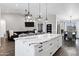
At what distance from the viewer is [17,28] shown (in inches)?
460

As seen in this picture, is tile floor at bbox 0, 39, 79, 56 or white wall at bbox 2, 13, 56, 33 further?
white wall at bbox 2, 13, 56, 33

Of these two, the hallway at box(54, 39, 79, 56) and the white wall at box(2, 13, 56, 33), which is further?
the white wall at box(2, 13, 56, 33)

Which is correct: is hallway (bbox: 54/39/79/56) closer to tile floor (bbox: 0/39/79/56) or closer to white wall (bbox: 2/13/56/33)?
tile floor (bbox: 0/39/79/56)

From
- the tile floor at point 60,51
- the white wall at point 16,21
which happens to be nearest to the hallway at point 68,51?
the tile floor at point 60,51

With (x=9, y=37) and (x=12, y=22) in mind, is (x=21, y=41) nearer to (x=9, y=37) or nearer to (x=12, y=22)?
(x=9, y=37)

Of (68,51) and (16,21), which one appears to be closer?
(68,51)

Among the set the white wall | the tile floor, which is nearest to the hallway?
the tile floor

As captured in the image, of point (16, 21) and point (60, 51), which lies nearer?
point (60, 51)

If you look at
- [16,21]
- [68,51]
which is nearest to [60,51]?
[68,51]

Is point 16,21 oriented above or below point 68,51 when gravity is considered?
above

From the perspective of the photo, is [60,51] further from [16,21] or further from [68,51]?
[16,21]

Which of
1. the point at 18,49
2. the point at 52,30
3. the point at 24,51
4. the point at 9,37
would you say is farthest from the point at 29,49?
the point at 52,30

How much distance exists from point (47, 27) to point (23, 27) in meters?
2.71

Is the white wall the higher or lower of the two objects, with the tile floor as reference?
higher
